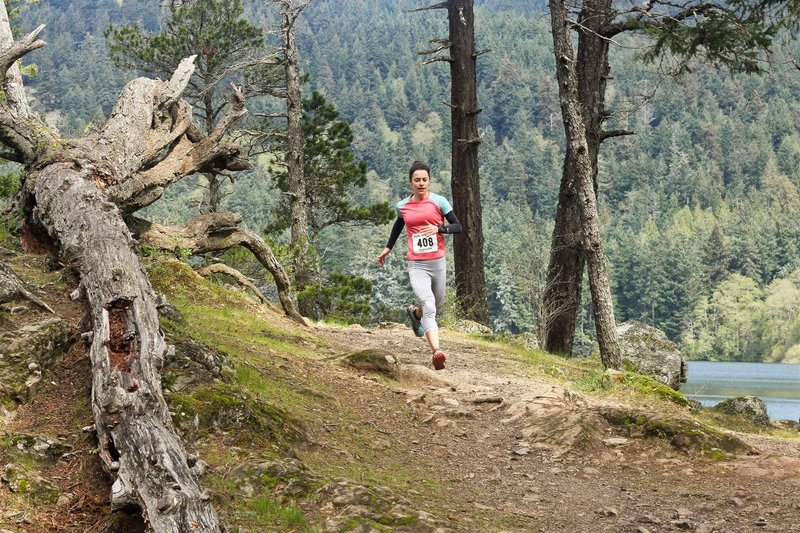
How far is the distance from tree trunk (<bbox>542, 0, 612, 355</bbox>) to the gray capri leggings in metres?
4.51

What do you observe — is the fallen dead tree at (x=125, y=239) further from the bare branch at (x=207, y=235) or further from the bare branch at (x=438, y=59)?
the bare branch at (x=438, y=59)

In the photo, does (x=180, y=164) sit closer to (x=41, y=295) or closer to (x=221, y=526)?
(x=41, y=295)

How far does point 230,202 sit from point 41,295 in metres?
103

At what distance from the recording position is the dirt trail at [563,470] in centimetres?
475

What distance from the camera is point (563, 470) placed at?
19.3 feet

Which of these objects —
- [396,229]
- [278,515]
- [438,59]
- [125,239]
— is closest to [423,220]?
[396,229]

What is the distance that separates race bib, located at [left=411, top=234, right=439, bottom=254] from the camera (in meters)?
8.20

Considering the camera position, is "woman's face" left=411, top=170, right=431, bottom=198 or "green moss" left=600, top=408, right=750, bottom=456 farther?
"woman's face" left=411, top=170, right=431, bottom=198

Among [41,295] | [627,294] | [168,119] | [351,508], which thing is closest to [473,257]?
[168,119]

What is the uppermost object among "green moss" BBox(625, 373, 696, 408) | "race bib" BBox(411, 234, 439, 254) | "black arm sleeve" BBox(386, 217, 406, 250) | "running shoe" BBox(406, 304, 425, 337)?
"black arm sleeve" BBox(386, 217, 406, 250)

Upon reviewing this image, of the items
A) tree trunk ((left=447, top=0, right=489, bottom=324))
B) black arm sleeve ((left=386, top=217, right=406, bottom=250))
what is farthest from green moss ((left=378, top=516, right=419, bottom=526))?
tree trunk ((left=447, top=0, right=489, bottom=324))

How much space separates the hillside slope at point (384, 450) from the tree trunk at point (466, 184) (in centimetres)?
788

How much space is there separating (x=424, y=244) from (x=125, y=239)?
3.11 meters

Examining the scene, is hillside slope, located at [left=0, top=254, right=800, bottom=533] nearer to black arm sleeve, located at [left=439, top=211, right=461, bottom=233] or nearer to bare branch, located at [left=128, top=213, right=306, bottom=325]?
black arm sleeve, located at [left=439, top=211, right=461, bottom=233]
